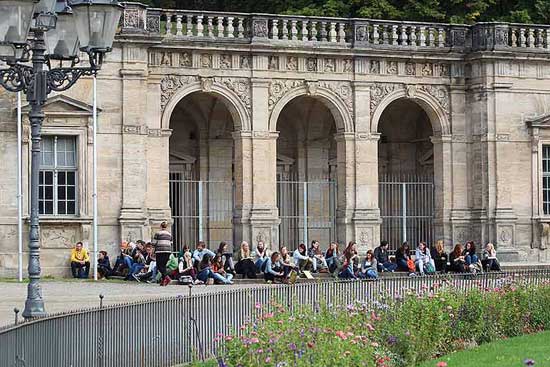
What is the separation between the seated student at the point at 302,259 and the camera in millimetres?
38688

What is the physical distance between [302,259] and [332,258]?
3.53 ft

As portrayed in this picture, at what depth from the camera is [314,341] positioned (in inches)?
707

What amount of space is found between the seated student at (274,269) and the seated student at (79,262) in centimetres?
430

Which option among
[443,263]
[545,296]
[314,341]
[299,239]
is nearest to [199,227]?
[299,239]

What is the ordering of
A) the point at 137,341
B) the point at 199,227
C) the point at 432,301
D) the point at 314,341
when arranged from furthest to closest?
the point at 199,227, the point at 432,301, the point at 137,341, the point at 314,341

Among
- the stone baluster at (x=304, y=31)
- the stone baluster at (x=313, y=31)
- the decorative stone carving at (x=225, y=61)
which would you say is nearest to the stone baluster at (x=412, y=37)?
the stone baluster at (x=313, y=31)

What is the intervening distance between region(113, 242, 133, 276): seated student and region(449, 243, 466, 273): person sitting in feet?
27.6

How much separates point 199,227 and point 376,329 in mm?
20564

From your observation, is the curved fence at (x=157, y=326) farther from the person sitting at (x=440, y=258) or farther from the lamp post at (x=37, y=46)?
the person sitting at (x=440, y=258)

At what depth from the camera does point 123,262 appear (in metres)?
37.3

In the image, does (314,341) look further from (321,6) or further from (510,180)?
(321,6)

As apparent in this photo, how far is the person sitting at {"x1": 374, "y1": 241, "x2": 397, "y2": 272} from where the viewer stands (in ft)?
130

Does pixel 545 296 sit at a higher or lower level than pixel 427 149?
lower

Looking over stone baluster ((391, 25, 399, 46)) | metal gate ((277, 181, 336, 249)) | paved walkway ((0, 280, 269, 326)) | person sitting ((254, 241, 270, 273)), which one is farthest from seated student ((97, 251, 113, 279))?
stone baluster ((391, 25, 399, 46))
